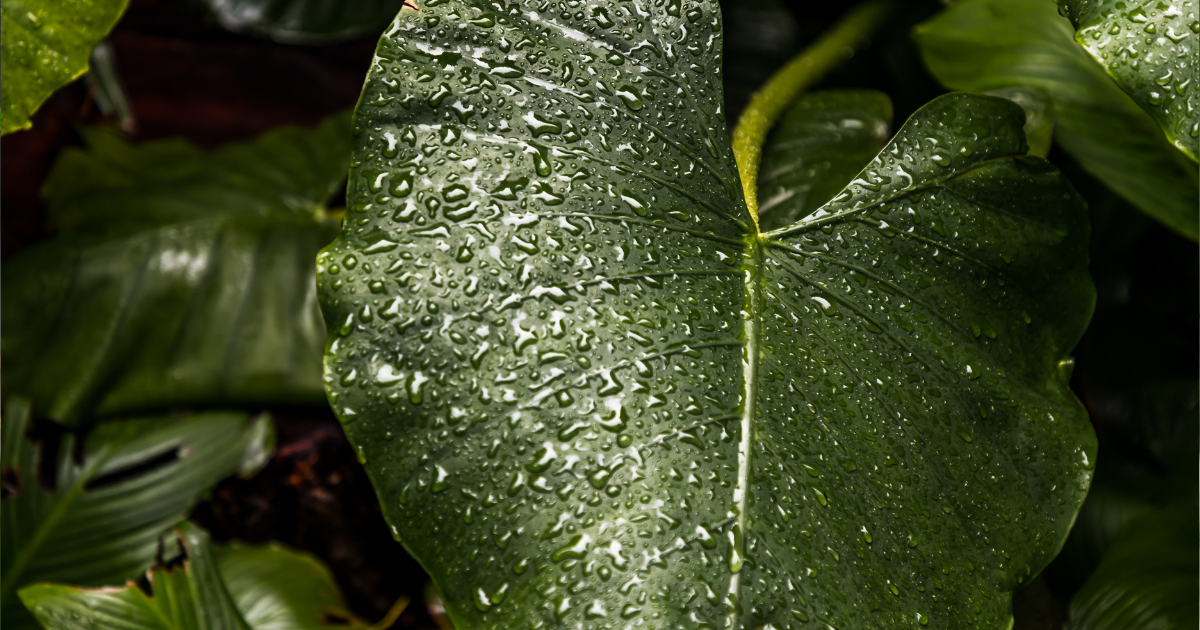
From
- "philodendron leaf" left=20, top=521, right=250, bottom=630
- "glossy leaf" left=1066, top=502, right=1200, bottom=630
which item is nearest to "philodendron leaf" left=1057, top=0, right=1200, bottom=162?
"glossy leaf" left=1066, top=502, right=1200, bottom=630

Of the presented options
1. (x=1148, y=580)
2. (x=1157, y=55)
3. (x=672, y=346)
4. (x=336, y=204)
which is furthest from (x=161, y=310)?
(x=1148, y=580)

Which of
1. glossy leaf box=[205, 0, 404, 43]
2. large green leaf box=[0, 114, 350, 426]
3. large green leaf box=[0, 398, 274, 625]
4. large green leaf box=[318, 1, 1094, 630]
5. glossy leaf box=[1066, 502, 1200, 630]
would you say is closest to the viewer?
large green leaf box=[318, 1, 1094, 630]

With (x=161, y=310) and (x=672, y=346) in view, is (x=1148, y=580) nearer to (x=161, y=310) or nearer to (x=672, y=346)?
(x=672, y=346)

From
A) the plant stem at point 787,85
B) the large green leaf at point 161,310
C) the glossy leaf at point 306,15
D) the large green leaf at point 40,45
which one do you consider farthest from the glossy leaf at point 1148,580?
the glossy leaf at point 306,15

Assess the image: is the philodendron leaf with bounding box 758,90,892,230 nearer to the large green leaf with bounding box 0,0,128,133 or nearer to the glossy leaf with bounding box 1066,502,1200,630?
the glossy leaf with bounding box 1066,502,1200,630

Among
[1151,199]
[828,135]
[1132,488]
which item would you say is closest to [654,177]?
[828,135]
